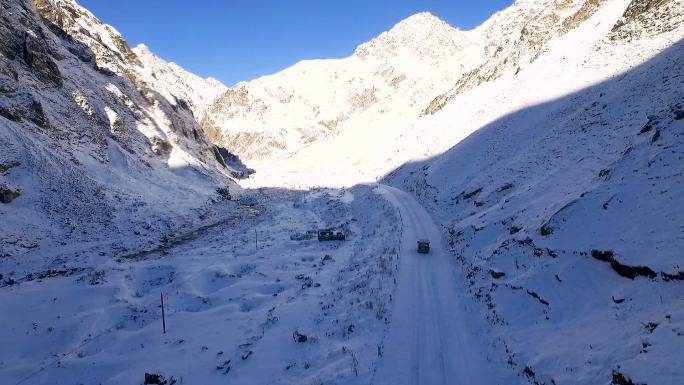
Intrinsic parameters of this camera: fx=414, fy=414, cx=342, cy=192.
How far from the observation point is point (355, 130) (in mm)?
139625

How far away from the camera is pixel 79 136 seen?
37.2 meters

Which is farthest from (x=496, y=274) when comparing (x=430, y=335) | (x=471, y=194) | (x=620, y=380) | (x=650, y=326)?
(x=471, y=194)

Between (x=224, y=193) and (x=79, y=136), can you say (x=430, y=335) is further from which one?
(x=224, y=193)

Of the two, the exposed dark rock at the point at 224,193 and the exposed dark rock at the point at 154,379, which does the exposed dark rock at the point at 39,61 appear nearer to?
the exposed dark rock at the point at 224,193

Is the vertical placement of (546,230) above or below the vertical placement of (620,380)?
above

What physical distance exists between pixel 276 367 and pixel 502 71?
70100 millimetres

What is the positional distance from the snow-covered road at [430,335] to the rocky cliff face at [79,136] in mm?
20841

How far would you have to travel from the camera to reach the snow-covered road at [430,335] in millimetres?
10203

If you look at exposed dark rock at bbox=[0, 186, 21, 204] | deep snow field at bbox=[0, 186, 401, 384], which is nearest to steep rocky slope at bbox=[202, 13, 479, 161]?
exposed dark rock at bbox=[0, 186, 21, 204]

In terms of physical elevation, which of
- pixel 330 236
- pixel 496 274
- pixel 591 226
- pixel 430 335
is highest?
pixel 330 236

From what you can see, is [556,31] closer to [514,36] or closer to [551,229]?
[514,36]

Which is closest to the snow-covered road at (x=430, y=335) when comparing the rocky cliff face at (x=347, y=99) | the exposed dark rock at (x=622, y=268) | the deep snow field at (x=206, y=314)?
the deep snow field at (x=206, y=314)

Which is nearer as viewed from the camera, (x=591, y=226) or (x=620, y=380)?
(x=620, y=380)

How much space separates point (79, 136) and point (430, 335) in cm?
3740
